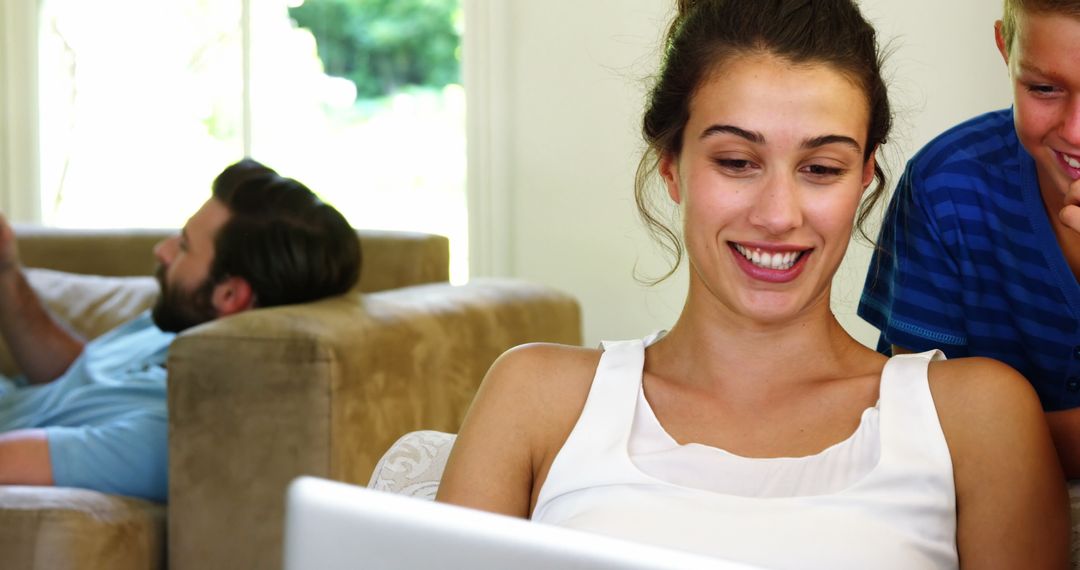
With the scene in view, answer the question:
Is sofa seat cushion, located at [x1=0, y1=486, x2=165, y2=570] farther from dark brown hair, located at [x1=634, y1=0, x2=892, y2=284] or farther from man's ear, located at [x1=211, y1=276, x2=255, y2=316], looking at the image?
dark brown hair, located at [x1=634, y1=0, x2=892, y2=284]

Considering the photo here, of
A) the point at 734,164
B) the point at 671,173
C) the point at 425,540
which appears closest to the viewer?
the point at 425,540

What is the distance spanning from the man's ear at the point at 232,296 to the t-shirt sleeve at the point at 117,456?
0.29 m

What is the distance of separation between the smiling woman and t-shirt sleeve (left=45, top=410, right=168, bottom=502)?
117cm

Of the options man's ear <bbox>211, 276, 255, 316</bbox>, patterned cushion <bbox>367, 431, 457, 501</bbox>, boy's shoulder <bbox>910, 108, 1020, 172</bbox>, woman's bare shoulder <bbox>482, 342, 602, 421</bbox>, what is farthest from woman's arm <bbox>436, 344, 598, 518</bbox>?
man's ear <bbox>211, 276, 255, 316</bbox>

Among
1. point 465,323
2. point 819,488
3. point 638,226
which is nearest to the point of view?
point 819,488

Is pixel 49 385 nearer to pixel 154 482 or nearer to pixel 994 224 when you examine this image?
pixel 154 482

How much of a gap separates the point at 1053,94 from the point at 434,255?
184 cm

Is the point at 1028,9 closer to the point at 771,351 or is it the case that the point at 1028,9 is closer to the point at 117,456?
the point at 771,351

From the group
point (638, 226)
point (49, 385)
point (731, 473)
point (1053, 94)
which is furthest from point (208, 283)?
point (1053, 94)

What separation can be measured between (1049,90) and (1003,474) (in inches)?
14.9

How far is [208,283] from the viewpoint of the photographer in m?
2.61

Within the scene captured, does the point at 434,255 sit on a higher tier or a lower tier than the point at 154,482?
higher

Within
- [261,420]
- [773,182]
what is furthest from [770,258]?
[261,420]

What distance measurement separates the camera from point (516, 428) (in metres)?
1.34
